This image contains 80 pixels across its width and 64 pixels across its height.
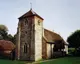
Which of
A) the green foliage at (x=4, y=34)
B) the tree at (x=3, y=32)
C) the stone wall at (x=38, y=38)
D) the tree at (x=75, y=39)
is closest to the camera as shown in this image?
the stone wall at (x=38, y=38)

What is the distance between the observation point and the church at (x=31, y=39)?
39000 millimetres

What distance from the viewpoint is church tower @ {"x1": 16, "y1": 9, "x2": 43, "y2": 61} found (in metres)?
38.9

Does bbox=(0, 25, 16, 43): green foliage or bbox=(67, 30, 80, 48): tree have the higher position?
bbox=(0, 25, 16, 43): green foliage

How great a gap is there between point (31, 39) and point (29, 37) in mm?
921

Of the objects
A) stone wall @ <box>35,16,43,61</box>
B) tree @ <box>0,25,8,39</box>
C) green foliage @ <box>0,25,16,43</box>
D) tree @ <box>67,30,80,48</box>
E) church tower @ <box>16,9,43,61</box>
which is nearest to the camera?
church tower @ <box>16,9,43,61</box>

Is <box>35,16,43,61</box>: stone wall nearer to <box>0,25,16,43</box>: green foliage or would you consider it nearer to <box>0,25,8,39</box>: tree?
<box>0,25,16,43</box>: green foliage

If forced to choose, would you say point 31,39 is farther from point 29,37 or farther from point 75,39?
point 75,39

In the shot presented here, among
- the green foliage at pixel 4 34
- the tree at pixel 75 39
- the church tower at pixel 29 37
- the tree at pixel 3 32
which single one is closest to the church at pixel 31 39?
the church tower at pixel 29 37

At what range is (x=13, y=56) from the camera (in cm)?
4197

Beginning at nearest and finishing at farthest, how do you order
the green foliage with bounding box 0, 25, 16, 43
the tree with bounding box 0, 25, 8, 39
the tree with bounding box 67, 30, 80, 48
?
the tree with bounding box 67, 30, 80, 48
the green foliage with bounding box 0, 25, 16, 43
the tree with bounding box 0, 25, 8, 39

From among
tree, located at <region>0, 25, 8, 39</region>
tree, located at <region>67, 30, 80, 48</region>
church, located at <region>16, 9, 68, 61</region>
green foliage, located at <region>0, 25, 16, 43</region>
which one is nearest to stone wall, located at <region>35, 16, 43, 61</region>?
church, located at <region>16, 9, 68, 61</region>

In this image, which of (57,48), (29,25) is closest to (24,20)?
(29,25)

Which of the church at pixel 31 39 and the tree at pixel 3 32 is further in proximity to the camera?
the tree at pixel 3 32

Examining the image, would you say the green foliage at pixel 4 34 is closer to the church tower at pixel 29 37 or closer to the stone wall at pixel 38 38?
the church tower at pixel 29 37
